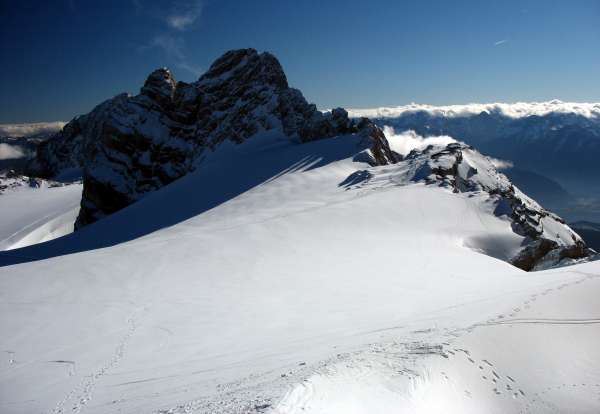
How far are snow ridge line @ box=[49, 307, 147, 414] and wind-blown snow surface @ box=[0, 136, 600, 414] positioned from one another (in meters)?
0.04

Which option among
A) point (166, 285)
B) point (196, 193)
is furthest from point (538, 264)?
point (196, 193)

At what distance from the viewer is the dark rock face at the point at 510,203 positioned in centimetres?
2650

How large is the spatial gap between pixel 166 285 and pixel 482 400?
11.5 m

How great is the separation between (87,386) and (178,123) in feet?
266

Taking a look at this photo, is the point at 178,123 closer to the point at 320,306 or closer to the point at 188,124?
the point at 188,124

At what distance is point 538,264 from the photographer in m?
25.7

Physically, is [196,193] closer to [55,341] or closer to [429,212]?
[429,212]

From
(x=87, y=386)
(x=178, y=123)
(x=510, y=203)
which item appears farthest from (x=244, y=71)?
(x=87, y=386)

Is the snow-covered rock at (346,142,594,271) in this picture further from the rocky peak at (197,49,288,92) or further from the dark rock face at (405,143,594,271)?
the rocky peak at (197,49,288,92)

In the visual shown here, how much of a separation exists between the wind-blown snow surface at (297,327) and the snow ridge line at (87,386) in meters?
0.04

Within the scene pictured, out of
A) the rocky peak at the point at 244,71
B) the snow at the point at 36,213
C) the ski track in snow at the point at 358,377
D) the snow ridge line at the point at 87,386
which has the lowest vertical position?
the ski track in snow at the point at 358,377

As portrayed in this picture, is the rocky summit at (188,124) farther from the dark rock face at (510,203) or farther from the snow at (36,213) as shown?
the dark rock face at (510,203)

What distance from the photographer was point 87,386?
8719 mm

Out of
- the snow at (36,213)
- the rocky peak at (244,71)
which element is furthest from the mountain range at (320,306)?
the rocky peak at (244,71)
